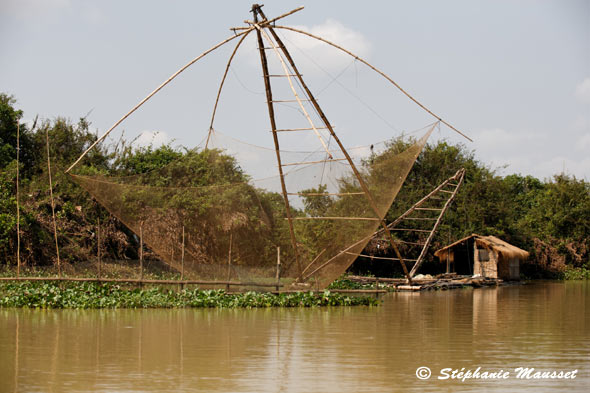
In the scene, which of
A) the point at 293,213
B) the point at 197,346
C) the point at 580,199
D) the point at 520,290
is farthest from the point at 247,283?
the point at 580,199

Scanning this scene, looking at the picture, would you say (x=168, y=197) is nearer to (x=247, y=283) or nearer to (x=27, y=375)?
(x=247, y=283)

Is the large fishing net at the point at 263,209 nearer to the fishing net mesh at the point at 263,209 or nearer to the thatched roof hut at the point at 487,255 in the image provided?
the fishing net mesh at the point at 263,209

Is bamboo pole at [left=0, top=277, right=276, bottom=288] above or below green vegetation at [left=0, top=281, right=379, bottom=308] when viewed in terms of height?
above

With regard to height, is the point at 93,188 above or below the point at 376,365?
above

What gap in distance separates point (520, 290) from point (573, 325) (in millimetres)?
7099

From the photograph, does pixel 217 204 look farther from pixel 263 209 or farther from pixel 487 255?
pixel 487 255

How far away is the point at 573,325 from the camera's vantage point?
891 centimetres

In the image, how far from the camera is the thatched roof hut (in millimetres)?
17781

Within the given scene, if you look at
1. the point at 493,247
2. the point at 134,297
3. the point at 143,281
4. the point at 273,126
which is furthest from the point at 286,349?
the point at 493,247

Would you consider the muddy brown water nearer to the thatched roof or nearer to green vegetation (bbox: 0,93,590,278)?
green vegetation (bbox: 0,93,590,278)

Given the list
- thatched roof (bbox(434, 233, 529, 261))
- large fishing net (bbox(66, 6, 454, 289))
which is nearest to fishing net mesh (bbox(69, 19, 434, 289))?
large fishing net (bbox(66, 6, 454, 289))

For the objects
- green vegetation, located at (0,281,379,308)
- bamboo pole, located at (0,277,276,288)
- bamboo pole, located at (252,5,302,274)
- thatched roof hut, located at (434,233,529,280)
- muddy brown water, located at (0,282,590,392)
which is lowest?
muddy brown water, located at (0,282,590,392)

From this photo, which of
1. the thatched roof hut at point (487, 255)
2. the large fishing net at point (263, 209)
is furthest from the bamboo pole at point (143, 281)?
the thatched roof hut at point (487, 255)

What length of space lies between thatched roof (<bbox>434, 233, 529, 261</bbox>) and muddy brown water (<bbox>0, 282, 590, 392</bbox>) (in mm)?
6504
